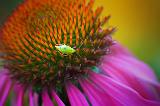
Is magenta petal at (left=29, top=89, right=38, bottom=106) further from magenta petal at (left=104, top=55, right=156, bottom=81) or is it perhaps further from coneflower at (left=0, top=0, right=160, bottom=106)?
magenta petal at (left=104, top=55, right=156, bottom=81)

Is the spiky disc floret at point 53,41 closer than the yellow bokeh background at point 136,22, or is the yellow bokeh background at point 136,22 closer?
the spiky disc floret at point 53,41

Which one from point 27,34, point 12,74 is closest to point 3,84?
point 12,74

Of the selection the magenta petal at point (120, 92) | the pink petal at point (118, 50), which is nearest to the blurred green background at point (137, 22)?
the pink petal at point (118, 50)

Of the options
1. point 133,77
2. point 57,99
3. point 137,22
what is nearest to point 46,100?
point 57,99

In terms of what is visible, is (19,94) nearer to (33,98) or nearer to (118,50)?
(33,98)

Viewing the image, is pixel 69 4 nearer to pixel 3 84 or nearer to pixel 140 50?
pixel 3 84

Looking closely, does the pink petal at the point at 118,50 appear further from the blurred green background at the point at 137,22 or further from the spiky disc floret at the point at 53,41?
the blurred green background at the point at 137,22
